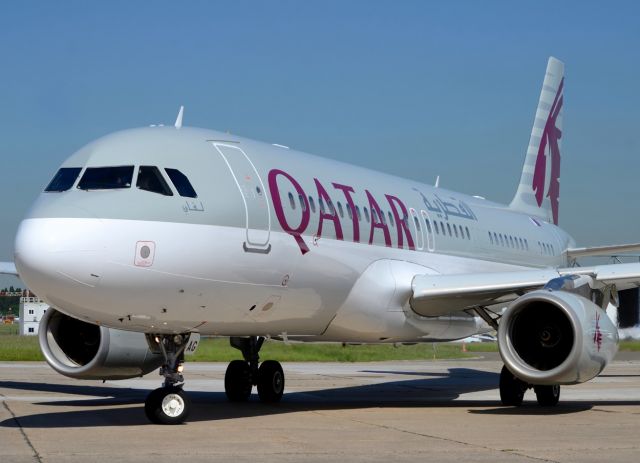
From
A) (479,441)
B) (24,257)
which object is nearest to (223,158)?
(24,257)

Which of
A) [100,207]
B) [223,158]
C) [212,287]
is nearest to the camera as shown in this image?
[100,207]

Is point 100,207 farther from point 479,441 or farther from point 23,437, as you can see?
point 479,441

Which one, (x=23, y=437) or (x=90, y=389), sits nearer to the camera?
(x=23, y=437)

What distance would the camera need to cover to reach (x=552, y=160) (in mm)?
29281

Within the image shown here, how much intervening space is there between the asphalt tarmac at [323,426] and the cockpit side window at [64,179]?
114 inches

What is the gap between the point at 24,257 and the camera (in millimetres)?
11812

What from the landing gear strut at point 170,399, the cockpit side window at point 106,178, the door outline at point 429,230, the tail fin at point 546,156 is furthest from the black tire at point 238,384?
Answer: the tail fin at point 546,156

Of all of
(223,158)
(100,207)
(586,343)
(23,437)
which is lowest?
(23,437)

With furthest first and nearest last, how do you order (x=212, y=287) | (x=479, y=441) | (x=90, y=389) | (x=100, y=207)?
(x=90, y=389), (x=212, y=287), (x=100, y=207), (x=479, y=441)

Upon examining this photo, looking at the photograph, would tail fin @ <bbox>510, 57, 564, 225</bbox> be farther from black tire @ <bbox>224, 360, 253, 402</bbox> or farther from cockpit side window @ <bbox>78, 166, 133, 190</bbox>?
cockpit side window @ <bbox>78, 166, 133, 190</bbox>

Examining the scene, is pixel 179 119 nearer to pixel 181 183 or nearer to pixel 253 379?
pixel 181 183

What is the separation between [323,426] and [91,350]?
15.8 ft

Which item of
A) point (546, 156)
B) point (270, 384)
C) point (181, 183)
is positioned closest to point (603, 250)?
point (546, 156)

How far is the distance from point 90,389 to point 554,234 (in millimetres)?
12585
